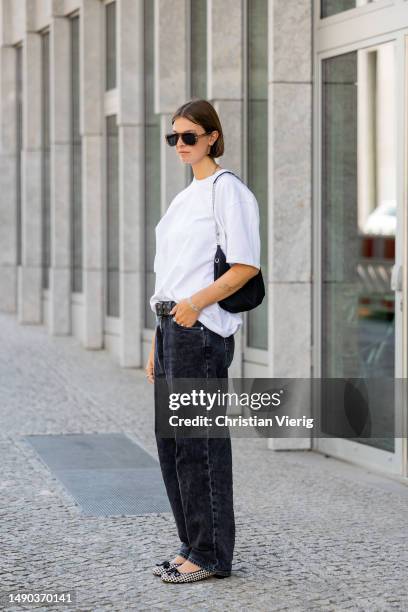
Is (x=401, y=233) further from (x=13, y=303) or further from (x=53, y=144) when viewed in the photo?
(x=13, y=303)

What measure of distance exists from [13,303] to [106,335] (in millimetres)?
6052

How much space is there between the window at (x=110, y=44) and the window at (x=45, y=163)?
3522 millimetres

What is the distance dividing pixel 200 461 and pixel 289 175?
3859 mm

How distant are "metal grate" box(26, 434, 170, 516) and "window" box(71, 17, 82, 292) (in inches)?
323

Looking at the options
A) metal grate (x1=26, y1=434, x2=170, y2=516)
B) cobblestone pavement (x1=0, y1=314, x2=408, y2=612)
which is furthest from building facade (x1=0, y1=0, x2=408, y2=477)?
metal grate (x1=26, y1=434, x2=170, y2=516)

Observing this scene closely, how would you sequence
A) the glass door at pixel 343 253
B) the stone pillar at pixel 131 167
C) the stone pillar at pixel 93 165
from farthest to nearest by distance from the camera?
the stone pillar at pixel 93 165 → the stone pillar at pixel 131 167 → the glass door at pixel 343 253

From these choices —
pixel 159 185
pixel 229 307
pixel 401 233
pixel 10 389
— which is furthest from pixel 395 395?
pixel 159 185

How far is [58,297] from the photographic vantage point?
17.4 meters

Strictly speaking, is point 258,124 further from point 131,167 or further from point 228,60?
point 131,167

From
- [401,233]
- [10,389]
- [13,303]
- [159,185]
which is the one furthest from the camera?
[13,303]

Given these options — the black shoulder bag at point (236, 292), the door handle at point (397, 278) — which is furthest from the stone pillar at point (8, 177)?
the black shoulder bag at point (236, 292)

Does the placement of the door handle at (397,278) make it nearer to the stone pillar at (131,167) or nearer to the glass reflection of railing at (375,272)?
the stone pillar at (131,167)

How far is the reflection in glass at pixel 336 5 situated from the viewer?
834 centimetres

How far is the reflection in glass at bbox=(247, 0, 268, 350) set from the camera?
10.3 m
